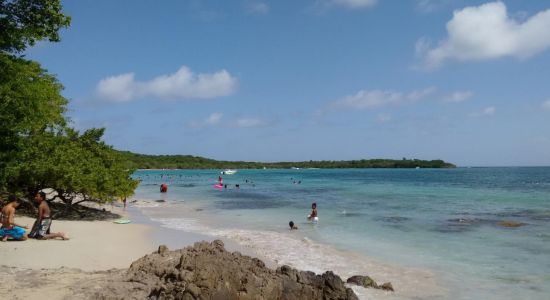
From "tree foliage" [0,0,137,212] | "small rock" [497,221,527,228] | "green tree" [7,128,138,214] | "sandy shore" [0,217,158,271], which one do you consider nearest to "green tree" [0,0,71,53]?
"tree foliage" [0,0,137,212]

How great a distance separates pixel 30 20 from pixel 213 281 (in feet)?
23.3

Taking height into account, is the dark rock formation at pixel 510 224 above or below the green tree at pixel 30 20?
below

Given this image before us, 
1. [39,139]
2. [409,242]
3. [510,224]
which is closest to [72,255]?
[39,139]

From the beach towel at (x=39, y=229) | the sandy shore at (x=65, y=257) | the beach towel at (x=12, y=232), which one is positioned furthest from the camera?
the beach towel at (x=39, y=229)

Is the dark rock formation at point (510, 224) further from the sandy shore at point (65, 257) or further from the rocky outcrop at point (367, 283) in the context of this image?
the sandy shore at point (65, 257)

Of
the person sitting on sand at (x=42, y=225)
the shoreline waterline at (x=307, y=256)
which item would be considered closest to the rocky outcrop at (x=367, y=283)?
the shoreline waterline at (x=307, y=256)

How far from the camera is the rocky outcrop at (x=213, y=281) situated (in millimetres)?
7617

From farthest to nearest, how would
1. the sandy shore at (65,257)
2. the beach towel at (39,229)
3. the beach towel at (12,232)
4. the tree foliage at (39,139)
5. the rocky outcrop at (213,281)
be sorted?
the beach towel at (39,229) → the beach towel at (12,232) → the tree foliage at (39,139) → the sandy shore at (65,257) → the rocky outcrop at (213,281)

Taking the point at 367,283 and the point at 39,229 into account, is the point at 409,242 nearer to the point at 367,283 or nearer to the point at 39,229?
the point at 367,283

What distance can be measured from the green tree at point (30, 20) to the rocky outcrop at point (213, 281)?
5688mm

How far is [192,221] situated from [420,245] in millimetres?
11346

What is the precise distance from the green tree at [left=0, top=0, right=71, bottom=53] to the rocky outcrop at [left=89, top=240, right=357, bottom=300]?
569 centimetres

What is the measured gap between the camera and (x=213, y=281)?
7680mm

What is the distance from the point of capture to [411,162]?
194375 millimetres
